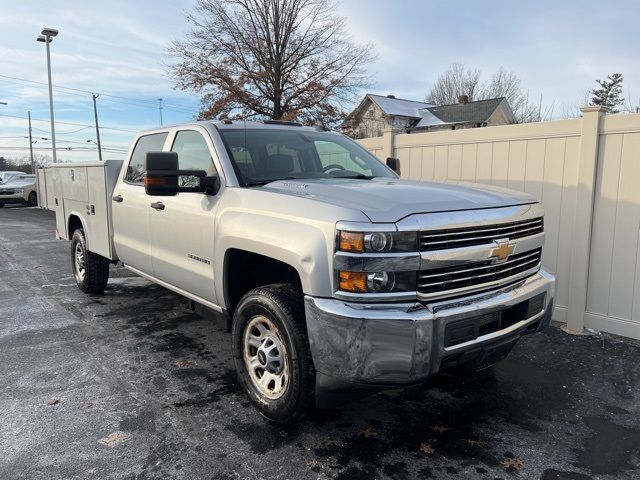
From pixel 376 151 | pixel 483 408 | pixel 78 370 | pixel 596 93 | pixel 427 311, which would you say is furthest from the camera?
pixel 596 93

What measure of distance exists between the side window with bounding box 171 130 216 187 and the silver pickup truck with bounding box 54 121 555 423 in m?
0.02

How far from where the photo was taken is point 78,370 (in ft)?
13.9

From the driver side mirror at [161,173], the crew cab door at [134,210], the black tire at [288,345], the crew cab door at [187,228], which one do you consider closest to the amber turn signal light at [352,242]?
the black tire at [288,345]

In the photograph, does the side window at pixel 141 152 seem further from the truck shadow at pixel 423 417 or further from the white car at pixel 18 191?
the white car at pixel 18 191

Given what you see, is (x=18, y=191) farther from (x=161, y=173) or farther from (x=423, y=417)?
(x=423, y=417)

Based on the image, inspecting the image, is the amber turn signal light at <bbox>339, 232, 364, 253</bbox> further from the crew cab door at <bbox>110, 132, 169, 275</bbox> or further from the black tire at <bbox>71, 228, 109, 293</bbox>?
the black tire at <bbox>71, 228, 109, 293</bbox>

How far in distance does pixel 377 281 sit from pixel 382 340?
0.31 metres

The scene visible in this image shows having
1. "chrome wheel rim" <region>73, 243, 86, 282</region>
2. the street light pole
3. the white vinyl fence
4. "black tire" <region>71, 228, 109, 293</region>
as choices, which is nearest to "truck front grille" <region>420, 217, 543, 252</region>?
the white vinyl fence

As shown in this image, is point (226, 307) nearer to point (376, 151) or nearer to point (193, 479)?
point (193, 479)

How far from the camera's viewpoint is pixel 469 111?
126 feet

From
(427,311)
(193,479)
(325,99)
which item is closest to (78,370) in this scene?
(193,479)

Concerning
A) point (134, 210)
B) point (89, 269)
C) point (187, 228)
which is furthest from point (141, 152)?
point (89, 269)

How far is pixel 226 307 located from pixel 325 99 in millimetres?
18753

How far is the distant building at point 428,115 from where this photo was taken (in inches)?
1470
